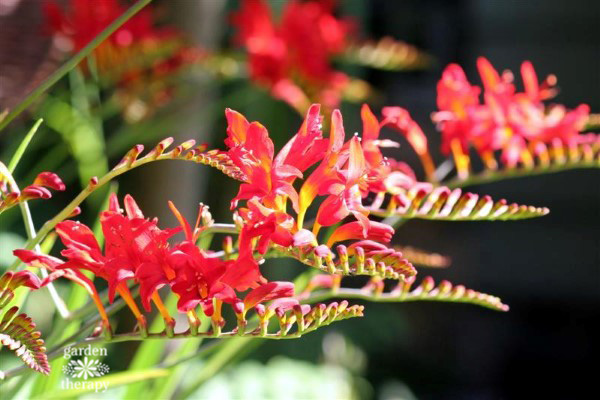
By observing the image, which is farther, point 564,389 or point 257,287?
point 564,389

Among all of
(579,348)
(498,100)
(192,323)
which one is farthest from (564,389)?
(192,323)

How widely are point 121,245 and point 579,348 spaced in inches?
89.4

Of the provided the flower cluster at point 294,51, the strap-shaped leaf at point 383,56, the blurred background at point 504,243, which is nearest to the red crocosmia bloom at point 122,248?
the flower cluster at point 294,51

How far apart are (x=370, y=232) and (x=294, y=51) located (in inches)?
42.8

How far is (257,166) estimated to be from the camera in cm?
48

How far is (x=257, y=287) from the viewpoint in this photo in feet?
1.55

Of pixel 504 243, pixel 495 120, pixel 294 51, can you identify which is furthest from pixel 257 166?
pixel 504 243

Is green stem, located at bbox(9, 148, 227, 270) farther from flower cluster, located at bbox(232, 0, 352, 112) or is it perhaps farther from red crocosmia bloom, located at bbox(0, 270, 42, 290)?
flower cluster, located at bbox(232, 0, 352, 112)

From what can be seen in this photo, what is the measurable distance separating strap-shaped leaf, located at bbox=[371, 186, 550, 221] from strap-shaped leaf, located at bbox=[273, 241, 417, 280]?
0.41 ft

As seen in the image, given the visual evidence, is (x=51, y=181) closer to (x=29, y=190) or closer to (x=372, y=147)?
(x=29, y=190)

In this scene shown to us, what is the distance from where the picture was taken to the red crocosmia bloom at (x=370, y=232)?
482mm

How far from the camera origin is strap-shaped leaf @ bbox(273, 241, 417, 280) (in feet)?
1.52

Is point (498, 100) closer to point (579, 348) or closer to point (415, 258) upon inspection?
point (415, 258)

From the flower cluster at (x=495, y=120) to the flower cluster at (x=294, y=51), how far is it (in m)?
0.67
